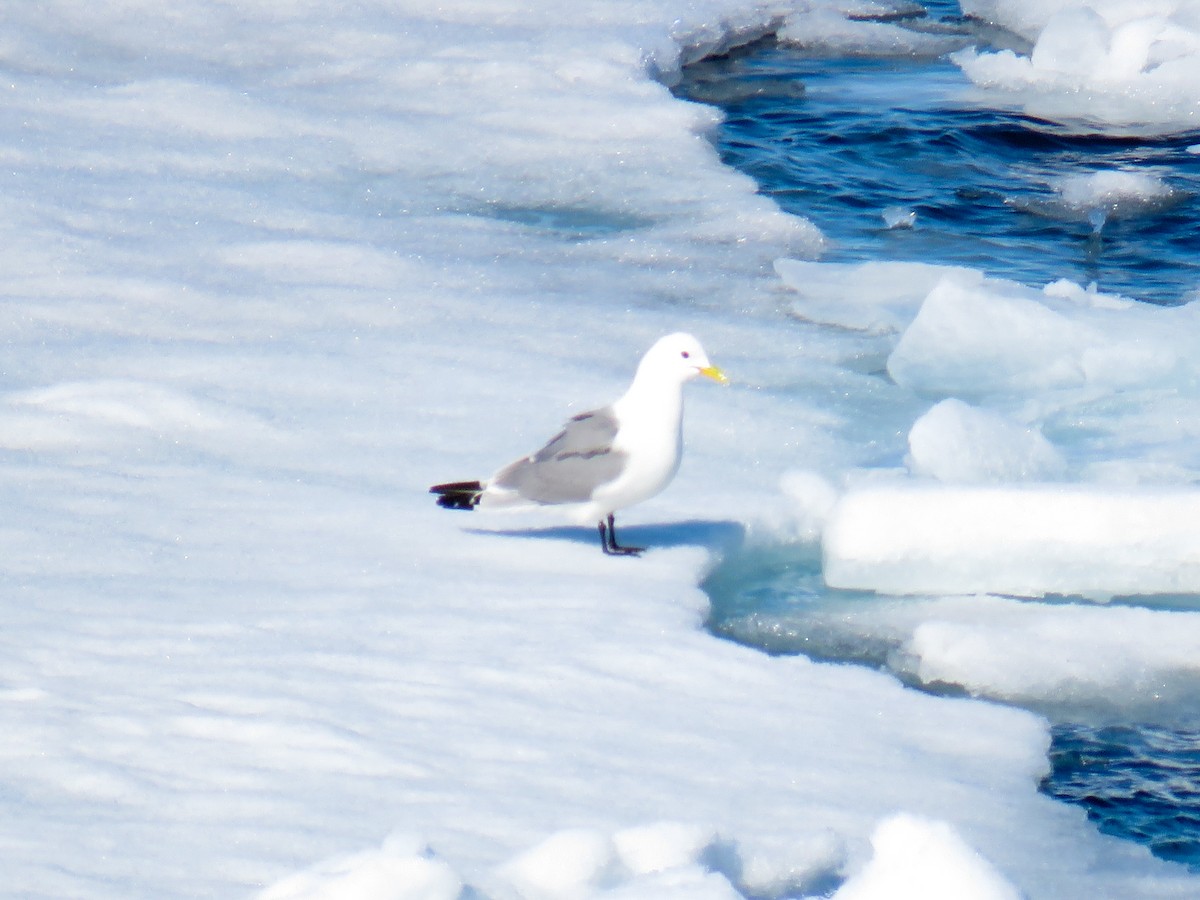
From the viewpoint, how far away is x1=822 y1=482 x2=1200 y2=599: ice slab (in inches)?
174

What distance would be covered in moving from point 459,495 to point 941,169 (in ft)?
18.4

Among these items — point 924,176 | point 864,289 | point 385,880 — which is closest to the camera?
point 385,880

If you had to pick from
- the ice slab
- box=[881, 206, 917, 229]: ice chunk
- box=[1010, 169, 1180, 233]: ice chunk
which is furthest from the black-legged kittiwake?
box=[1010, 169, 1180, 233]: ice chunk

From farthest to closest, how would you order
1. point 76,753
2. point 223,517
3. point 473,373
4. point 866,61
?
point 866,61 < point 473,373 < point 223,517 < point 76,753

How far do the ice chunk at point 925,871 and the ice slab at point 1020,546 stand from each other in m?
1.86

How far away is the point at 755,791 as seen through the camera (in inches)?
127

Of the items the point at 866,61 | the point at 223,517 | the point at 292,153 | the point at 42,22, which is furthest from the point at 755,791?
the point at 866,61

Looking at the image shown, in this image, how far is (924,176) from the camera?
909cm

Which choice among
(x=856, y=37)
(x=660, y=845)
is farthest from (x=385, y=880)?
(x=856, y=37)

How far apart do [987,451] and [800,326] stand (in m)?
1.74

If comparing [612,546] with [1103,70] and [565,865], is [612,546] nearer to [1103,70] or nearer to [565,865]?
[565,865]

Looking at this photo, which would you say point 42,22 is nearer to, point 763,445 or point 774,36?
point 774,36

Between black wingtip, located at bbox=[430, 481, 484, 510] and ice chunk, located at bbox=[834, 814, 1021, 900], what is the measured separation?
195cm

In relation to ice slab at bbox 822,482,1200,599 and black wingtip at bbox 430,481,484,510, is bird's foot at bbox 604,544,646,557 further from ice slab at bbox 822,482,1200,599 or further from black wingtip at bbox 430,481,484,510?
ice slab at bbox 822,482,1200,599
